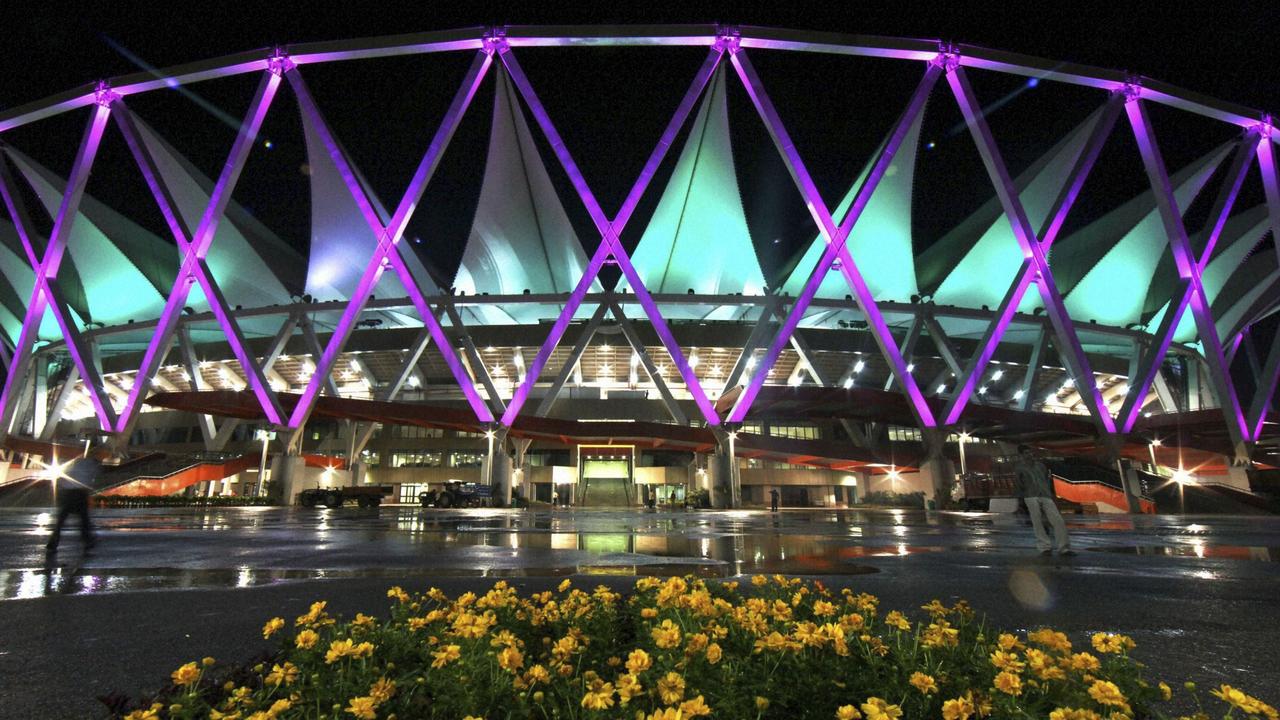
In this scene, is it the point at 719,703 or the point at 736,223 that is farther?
the point at 736,223

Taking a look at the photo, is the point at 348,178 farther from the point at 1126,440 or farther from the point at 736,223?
the point at 1126,440

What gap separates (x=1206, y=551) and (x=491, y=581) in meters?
8.88

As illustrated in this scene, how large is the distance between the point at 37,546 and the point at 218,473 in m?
39.6

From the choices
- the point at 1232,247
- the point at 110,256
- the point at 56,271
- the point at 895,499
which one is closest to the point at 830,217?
the point at 895,499

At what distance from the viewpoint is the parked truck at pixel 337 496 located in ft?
→ 102

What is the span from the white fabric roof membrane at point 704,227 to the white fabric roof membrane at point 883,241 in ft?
16.5

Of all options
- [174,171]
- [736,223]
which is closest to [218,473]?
[174,171]

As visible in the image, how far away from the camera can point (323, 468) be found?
4419 cm

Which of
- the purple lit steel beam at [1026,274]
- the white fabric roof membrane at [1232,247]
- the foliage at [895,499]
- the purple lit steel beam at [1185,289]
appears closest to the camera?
the purple lit steel beam at [1026,274]

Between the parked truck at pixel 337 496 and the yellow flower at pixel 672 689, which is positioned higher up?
the yellow flower at pixel 672 689

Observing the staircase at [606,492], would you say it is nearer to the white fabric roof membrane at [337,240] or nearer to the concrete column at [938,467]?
the white fabric roof membrane at [337,240]

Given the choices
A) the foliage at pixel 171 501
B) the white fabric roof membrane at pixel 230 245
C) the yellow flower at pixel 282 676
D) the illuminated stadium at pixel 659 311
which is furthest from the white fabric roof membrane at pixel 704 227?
the yellow flower at pixel 282 676

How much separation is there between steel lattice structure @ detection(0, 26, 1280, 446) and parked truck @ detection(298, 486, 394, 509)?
13.2 feet

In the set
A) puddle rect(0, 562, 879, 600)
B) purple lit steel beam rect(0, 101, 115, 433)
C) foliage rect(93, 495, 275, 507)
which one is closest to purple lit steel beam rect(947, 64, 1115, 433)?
puddle rect(0, 562, 879, 600)
